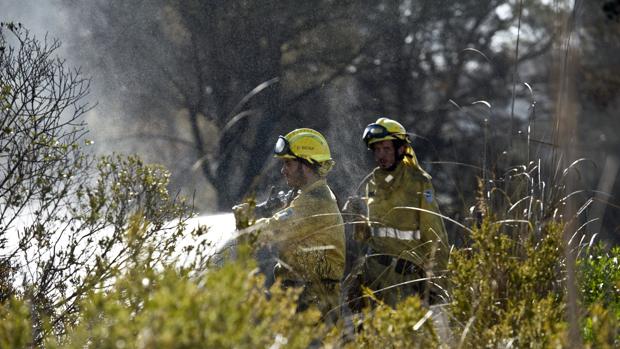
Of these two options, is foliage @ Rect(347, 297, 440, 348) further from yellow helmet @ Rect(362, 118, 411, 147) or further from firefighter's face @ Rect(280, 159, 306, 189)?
yellow helmet @ Rect(362, 118, 411, 147)

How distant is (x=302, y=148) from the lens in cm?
570

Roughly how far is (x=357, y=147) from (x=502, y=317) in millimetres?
8819

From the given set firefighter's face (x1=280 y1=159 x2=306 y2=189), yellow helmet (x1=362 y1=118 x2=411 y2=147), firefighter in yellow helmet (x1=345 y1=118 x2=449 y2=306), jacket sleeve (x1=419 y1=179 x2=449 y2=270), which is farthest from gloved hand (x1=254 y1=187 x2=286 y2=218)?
jacket sleeve (x1=419 y1=179 x2=449 y2=270)

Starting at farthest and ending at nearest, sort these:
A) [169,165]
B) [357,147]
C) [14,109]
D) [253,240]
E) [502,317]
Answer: [169,165]
[357,147]
[14,109]
[502,317]
[253,240]

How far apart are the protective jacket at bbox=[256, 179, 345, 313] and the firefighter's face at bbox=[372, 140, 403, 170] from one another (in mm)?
743

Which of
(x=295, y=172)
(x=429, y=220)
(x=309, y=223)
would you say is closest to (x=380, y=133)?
(x=429, y=220)

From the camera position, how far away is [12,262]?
5.26 metres

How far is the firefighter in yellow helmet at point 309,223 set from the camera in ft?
15.5

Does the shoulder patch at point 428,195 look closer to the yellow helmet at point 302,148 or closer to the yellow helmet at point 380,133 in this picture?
the yellow helmet at point 380,133

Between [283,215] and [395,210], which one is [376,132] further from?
[283,215]

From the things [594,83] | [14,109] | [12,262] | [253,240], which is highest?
[14,109]

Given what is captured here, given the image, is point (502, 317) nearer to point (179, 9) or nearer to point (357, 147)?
point (357, 147)

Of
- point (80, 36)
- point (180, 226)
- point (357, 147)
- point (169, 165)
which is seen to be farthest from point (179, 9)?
point (180, 226)

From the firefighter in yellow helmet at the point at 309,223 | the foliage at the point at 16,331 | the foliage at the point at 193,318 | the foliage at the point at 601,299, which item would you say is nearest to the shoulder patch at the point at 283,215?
the firefighter in yellow helmet at the point at 309,223
